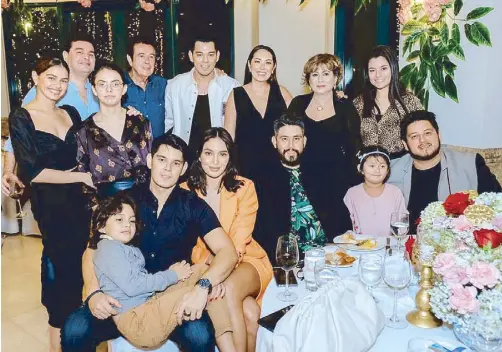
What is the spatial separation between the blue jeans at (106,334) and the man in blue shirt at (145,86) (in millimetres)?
1549

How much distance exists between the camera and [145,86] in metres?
3.52

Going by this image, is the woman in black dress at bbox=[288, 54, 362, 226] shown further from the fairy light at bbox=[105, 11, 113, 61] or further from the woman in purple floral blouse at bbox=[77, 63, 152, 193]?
the fairy light at bbox=[105, 11, 113, 61]

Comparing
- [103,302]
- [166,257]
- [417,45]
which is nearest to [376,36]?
[417,45]

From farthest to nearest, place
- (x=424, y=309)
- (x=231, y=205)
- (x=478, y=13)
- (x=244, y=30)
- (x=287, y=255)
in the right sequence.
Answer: (x=244, y=30)
(x=478, y=13)
(x=231, y=205)
(x=287, y=255)
(x=424, y=309)

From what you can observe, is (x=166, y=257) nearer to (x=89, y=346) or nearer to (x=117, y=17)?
(x=89, y=346)

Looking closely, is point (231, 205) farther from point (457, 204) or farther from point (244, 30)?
point (244, 30)

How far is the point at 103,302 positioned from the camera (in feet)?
7.11

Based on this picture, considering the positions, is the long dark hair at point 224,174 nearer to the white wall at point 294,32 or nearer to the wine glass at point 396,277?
the wine glass at point 396,277

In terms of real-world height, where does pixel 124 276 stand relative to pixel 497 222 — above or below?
below

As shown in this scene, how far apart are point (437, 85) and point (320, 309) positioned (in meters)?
2.57

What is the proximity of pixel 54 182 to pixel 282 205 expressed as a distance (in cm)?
116

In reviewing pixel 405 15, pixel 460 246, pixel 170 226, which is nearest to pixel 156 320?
pixel 170 226

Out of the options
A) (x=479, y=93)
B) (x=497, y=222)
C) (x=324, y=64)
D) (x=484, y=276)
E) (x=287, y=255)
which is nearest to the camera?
(x=484, y=276)

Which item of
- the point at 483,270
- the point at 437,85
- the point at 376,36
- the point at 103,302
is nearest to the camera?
the point at 483,270
